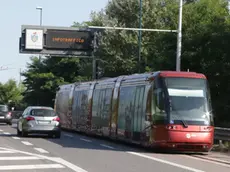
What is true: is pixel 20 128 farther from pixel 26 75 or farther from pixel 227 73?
pixel 26 75

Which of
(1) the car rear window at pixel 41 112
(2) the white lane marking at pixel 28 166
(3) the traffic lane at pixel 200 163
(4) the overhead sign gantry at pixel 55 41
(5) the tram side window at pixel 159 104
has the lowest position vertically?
(3) the traffic lane at pixel 200 163

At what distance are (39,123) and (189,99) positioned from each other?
9.26 metres

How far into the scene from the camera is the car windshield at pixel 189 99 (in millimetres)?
19578

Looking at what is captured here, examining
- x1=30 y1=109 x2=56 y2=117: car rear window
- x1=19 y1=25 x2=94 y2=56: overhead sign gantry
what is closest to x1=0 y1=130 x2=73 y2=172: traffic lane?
x1=30 y1=109 x2=56 y2=117: car rear window

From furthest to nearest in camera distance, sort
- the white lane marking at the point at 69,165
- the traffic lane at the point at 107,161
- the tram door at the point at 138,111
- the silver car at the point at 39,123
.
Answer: the silver car at the point at 39,123 < the tram door at the point at 138,111 < the traffic lane at the point at 107,161 < the white lane marking at the point at 69,165

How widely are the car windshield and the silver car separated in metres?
8.66

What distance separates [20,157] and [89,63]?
142 ft

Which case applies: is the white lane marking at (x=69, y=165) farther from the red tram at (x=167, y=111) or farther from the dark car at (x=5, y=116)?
the dark car at (x=5, y=116)

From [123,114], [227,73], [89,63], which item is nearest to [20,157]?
[123,114]

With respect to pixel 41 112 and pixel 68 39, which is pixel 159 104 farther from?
pixel 68 39

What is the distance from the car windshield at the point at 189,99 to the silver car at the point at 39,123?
28.4 feet

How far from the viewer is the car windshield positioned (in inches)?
771

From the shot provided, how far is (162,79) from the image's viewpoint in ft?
65.8

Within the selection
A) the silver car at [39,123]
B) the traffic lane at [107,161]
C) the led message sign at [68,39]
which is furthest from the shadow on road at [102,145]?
the led message sign at [68,39]
